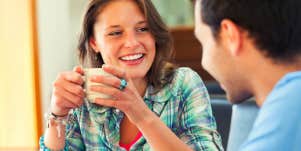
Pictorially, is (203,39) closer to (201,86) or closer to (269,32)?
(269,32)

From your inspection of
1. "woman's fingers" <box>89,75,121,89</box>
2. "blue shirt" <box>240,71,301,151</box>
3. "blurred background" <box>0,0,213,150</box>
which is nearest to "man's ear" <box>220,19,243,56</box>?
"blue shirt" <box>240,71,301,151</box>

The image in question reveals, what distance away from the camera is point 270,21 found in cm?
88

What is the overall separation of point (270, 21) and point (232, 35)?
0.22 ft

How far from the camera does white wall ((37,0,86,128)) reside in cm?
394

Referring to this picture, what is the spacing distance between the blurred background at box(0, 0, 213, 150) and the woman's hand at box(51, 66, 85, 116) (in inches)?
102

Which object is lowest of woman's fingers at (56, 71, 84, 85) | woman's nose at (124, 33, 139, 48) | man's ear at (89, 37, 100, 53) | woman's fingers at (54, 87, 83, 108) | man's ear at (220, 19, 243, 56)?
woman's fingers at (54, 87, 83, 108)

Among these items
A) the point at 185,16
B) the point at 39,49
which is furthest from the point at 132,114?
the point at 185,16

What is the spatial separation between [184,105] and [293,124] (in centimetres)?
67

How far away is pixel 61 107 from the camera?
4.33ft

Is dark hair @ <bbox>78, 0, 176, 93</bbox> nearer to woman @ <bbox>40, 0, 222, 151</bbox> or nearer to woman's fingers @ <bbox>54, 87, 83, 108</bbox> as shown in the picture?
woman @ <bbox>40, 0, 222, 151</bbox>

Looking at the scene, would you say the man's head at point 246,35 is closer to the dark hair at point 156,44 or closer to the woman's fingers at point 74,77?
the woman's fingers at point 74,77

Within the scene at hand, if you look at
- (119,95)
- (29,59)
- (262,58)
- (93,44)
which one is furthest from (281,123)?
(29,59)

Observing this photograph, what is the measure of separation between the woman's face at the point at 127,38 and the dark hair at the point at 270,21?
0.53 metres

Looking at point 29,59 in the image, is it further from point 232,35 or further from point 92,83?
point 232,35
